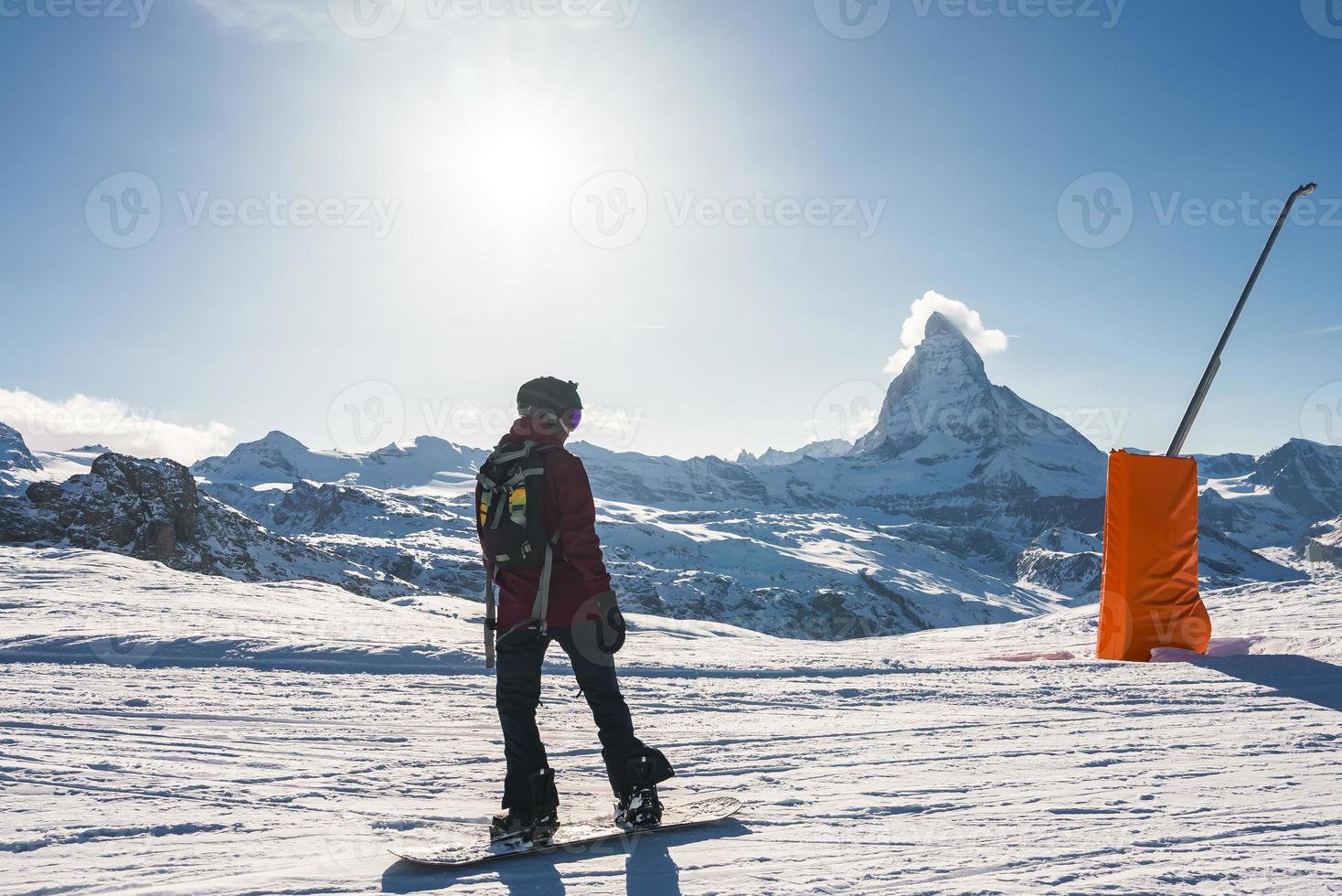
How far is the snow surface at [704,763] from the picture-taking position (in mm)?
3301

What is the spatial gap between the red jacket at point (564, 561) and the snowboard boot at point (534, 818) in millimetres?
780

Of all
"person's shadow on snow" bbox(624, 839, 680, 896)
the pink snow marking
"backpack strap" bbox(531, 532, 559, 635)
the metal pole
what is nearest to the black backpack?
"backpack strap" bbox(531, 532, 559, 635)

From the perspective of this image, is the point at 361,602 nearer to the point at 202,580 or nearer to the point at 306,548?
the point at 202,580

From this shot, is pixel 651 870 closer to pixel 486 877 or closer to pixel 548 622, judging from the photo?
pixel 486 877

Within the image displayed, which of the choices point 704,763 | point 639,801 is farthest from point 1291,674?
point 639,801

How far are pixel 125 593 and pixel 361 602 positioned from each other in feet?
16.1

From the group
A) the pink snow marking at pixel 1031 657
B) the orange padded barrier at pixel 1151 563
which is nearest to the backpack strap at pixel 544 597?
the pink snow marking at pixel 1031 657

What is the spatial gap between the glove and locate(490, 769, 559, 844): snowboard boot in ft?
2.31

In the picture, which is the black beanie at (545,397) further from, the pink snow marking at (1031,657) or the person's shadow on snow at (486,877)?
the pink snow marking at (1031,657)

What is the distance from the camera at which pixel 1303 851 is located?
3.36 meters

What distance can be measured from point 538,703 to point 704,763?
192 centimetres

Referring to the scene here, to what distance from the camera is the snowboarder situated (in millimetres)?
3932

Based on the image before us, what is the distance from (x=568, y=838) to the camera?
12.2 feet

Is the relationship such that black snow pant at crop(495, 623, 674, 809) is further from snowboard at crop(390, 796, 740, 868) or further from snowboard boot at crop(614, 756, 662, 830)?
snowboard at crop(390, 796, 740, 868)
